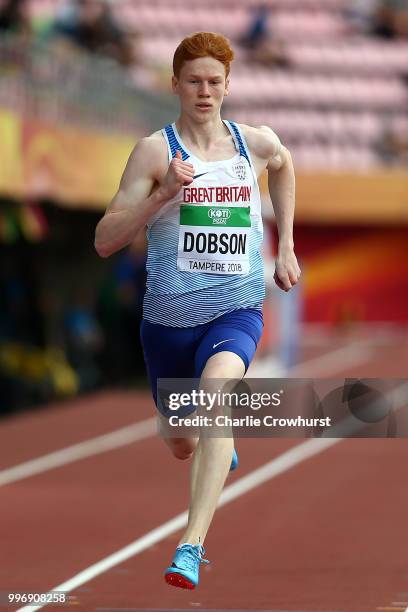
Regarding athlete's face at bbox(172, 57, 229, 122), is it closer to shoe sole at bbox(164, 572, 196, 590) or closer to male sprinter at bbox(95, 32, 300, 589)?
male sprinter at bbox(95, 32, 300, 589)

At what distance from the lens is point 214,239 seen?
636 cm

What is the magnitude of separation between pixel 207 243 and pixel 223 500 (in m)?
5.61

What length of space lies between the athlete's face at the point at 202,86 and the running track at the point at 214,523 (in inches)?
82.5

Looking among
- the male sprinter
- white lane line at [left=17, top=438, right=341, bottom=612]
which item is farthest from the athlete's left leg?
white lane line at [left=17, top=438, right=341, bottom=612]

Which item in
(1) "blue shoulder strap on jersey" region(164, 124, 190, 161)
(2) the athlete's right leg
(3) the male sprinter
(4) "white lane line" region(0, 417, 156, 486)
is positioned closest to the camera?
(3) the male sprinter

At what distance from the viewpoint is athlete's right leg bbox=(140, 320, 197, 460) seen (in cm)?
658

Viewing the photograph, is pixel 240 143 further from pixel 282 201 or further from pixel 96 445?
pixel 96 445

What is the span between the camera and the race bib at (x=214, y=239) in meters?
6.34

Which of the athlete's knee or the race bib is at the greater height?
the race bib

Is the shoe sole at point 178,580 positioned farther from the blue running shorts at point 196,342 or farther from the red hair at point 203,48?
the red hair at point 203,48

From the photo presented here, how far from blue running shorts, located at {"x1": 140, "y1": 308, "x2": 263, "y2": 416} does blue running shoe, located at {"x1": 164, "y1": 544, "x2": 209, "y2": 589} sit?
78 cm

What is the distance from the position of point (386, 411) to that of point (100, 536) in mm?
3085

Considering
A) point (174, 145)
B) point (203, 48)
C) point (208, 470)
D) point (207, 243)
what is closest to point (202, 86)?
point (203, 48)

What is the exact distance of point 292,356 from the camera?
26594mm
